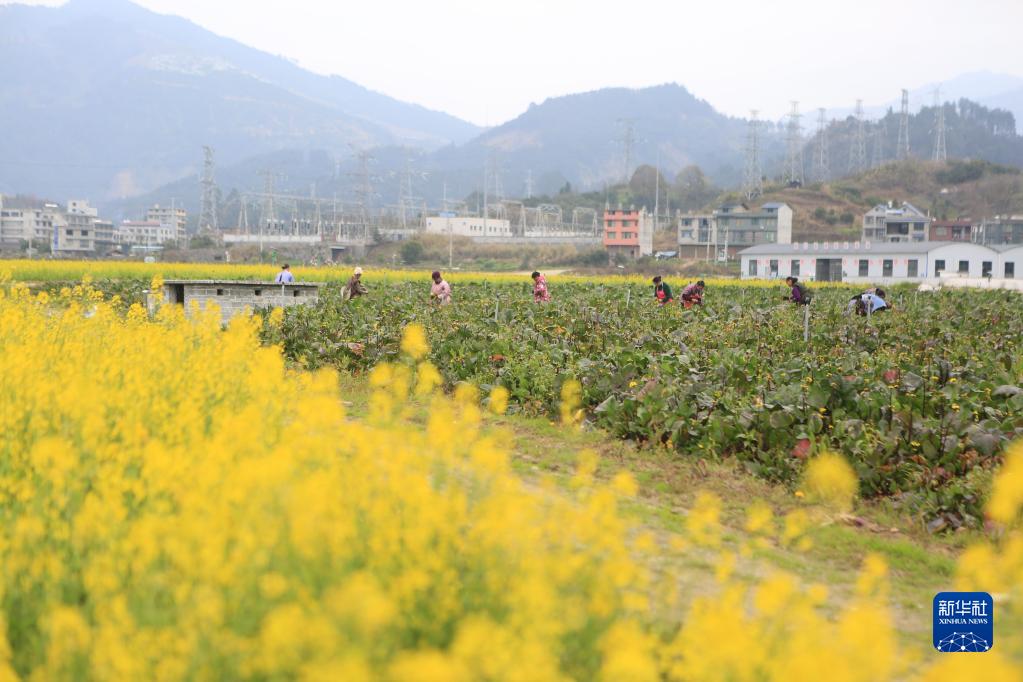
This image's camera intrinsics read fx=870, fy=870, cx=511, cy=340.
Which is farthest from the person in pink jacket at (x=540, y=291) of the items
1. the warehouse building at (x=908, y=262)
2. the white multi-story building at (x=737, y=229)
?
the white multi-story building at (x=737, y=229)

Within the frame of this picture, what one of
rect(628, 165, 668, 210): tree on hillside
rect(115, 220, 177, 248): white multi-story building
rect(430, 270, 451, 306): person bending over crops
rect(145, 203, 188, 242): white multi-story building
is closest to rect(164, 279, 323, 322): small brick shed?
rect(430, 270, 451, 306): person bending over crops

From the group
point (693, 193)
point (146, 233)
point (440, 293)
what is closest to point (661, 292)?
point (440, 293)

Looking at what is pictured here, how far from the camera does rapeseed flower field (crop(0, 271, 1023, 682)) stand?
320 centimetres

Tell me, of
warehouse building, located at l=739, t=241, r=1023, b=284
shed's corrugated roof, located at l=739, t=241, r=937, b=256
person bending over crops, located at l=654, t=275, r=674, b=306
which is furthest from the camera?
shed's corrugated roof, located at l=739, t=241, r=937, b=256

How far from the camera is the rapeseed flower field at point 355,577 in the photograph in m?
3.20

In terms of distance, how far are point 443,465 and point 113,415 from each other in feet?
9.68

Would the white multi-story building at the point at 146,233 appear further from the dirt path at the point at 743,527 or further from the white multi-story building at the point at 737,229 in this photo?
the dirt path at the point at 743,527

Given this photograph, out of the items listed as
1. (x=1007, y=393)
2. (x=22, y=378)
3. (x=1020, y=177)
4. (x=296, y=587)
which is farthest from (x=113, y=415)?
(x=1020, y=177)

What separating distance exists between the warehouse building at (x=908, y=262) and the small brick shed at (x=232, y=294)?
158 feet

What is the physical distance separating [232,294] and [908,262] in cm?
5571

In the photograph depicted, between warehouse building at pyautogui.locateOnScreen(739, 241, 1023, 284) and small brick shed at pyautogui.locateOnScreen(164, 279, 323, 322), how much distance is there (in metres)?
48.0

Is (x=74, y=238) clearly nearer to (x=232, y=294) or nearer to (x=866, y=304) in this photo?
(x=232, y=294)

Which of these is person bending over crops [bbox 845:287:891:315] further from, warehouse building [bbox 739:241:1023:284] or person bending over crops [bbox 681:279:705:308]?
warehouse building [bbox 739:241:1023:284]

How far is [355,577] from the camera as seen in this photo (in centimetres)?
354
